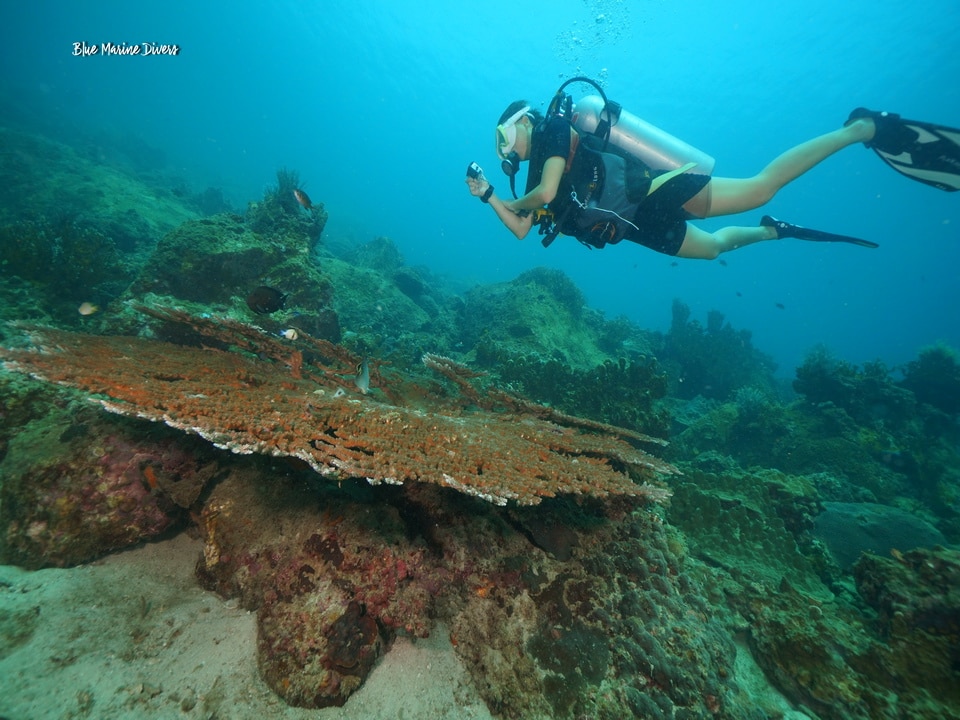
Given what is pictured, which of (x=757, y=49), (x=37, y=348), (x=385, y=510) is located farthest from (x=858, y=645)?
(x=757, y=49)

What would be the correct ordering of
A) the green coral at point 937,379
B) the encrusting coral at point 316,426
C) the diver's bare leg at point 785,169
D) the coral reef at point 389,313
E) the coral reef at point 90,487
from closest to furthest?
the encrusting coral at point 316,426 < the coral reef at point 90,487 < the diver's bare leg at point 785,169 < the coral reef at point 389,313 < the green coral at point 937,379

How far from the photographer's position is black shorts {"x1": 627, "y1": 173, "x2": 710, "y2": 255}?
5293 mm

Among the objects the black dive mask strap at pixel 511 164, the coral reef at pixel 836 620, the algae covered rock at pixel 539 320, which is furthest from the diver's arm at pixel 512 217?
the algae covered rock at pixel 539 320

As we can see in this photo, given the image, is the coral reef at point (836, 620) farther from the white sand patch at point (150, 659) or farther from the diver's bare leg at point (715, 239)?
the diver's bare leg at point (715, 239)

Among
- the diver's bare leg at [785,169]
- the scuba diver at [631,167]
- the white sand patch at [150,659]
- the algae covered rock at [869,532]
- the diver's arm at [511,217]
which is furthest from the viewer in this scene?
the algae covered rock at [869,532]

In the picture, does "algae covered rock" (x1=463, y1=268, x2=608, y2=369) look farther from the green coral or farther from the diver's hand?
the green coral

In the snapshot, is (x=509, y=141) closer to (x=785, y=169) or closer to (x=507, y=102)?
(x=785, y=169)

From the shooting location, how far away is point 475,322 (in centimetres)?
1337

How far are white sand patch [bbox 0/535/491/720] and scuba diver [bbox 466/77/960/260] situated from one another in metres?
5.03

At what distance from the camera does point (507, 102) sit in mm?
98562

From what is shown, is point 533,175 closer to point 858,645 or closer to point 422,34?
point 858,645

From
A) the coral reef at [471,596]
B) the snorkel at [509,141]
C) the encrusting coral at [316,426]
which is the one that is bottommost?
the coral reef at [471,596]

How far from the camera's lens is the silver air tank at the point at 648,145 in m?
5.46

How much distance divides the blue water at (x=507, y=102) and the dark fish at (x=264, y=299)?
35562 millimetres
